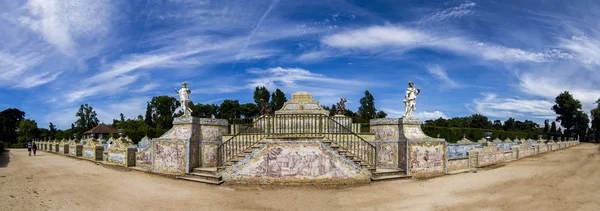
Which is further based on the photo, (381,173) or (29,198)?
(381,173)

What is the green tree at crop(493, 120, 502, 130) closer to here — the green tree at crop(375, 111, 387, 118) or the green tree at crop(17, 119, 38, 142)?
the green tree at crop(375, 111, 387, 118)

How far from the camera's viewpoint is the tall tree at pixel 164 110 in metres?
63.9

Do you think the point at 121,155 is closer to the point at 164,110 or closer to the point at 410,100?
the point at 410,100

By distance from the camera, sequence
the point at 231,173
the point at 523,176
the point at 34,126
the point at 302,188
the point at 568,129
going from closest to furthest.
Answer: the point at 302,188, the point at 231,173, the point at 523,176, the point at 34,126, the point at 568,129

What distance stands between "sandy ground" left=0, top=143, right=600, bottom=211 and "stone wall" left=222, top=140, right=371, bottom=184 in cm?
45

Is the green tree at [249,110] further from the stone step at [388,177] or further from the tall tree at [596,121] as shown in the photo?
the tall tree at [596,121]

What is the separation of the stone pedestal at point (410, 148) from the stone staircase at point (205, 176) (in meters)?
8.23

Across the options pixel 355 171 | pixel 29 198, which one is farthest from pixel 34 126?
pixel 355 171

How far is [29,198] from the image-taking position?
1005 cm

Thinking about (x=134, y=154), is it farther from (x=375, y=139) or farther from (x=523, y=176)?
(x=523, y=176)

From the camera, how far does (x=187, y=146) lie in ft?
50.1

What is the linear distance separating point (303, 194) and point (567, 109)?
87097mm

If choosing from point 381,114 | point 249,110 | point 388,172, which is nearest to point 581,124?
point 381,114

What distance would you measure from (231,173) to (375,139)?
315 inches
